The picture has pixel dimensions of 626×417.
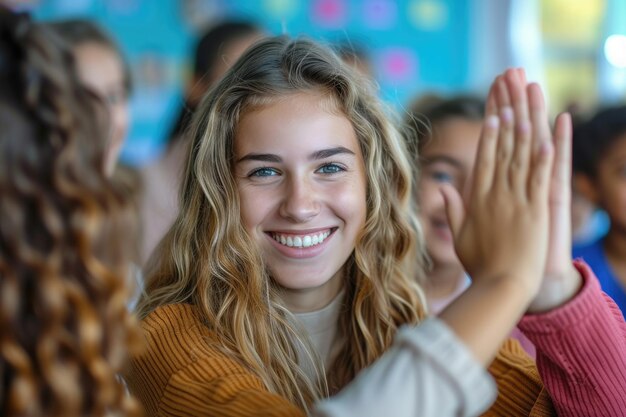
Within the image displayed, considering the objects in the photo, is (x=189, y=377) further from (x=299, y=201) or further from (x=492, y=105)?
(x=492, y=105)

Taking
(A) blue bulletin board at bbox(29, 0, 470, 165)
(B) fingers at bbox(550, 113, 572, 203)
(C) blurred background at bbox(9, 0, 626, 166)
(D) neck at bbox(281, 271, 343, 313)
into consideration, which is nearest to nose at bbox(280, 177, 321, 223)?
(D) neck at bbox(281, 271, 343, 313)

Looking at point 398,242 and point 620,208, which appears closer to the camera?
point 398,242

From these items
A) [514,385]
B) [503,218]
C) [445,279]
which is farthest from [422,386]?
[445,279]

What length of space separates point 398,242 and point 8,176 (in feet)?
2.98

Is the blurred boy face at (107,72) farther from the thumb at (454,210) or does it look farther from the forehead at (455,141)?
the thumb at (454,210)

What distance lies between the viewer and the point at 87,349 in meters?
0.83

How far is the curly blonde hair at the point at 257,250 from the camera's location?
4.55 ft

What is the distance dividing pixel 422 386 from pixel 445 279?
1.16 m

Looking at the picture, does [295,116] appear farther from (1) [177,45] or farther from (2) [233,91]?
(1) [177,45]

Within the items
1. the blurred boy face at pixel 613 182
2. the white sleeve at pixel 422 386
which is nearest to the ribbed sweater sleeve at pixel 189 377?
the white sleeve at pixel 422 386

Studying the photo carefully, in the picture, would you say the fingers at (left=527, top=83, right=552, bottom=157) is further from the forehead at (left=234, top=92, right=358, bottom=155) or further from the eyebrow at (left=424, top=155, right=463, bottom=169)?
the eyebrow at (left=424, top=155, right=463, bottom=169)

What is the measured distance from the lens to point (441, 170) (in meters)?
2.15

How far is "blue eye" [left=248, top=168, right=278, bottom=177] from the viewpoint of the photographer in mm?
1417

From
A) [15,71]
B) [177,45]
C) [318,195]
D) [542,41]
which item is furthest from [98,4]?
[15,71]
